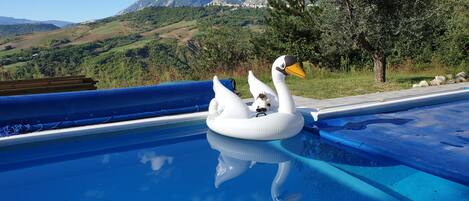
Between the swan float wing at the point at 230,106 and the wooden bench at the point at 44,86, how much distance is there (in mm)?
3379

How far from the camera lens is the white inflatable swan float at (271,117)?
488cm

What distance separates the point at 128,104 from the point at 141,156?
154cm

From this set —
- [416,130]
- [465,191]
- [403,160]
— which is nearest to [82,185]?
[403,160]

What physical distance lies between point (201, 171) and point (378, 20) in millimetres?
5942

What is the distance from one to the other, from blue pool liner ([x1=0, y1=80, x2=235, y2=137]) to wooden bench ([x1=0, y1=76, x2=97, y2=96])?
4.75 ft

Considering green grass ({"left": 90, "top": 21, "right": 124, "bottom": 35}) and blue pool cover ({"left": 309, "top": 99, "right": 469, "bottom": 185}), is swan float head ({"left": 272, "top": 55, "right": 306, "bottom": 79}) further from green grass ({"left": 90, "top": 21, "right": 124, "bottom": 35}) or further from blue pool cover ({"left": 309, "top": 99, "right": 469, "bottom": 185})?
green grass ({"left": 90, "top": 21, "right": 124, "bottom": 35})

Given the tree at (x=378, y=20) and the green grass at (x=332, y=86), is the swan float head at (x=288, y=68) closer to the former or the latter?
the green grass at (x=332, y=86)

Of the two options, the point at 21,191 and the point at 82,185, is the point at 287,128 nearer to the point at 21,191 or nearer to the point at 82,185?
the point at 82,185

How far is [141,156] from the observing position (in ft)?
16.6

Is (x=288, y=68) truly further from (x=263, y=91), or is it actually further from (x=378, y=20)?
(x=378, y=20)

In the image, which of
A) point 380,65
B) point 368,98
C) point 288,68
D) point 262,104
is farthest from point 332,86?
point 288,68

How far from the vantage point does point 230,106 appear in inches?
203

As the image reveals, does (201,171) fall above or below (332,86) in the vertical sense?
below

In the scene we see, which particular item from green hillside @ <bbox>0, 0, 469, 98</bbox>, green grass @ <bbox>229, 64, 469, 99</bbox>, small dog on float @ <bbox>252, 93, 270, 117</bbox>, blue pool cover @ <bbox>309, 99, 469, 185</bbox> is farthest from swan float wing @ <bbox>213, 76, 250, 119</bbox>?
green hillside @ <bbox>0, 0, 469, 98</bbox>
